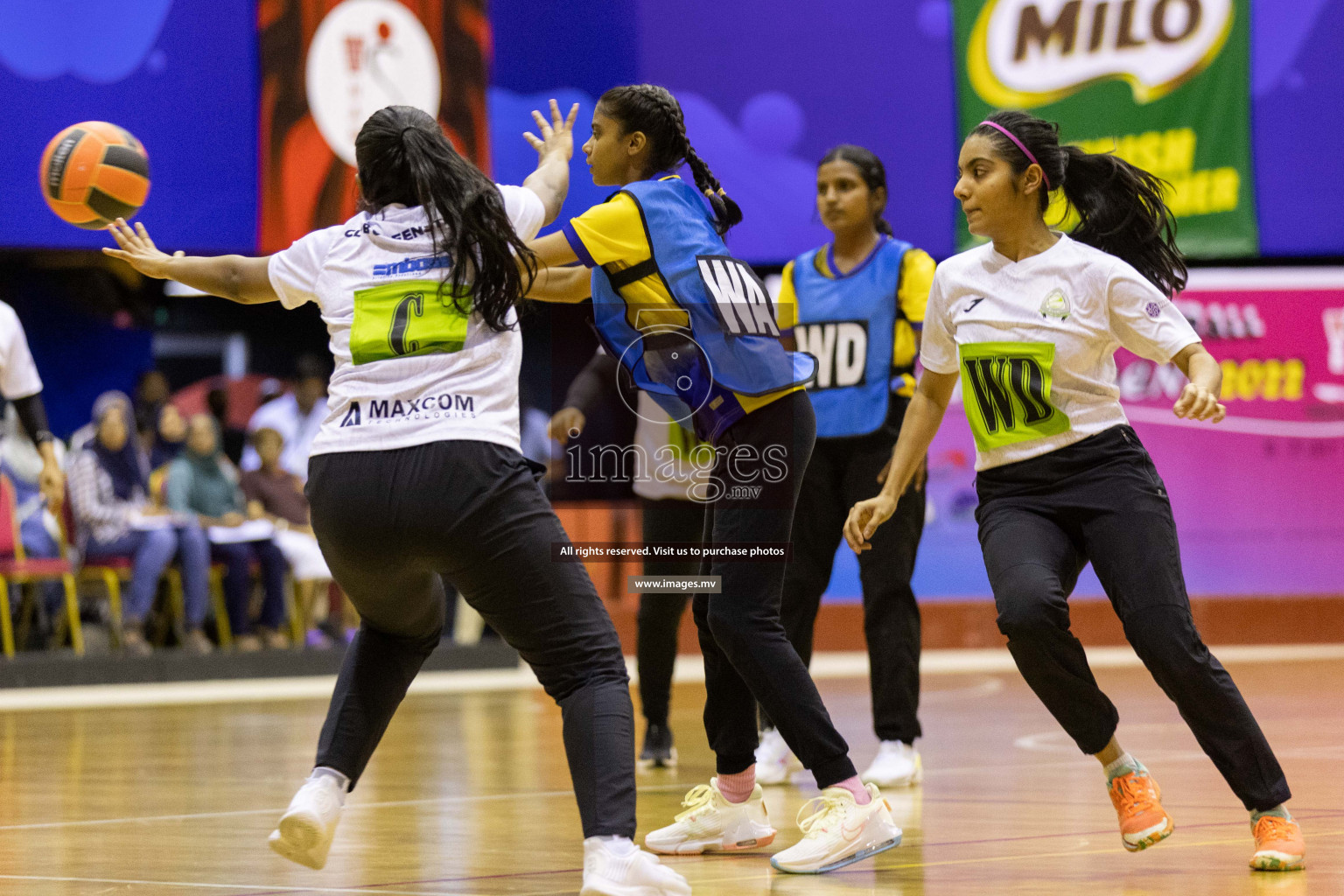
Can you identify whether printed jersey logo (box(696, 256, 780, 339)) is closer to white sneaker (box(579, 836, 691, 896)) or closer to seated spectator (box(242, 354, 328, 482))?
white sneaker (box(579, 836, 691, 896))

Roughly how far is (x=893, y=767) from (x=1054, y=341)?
2074mm

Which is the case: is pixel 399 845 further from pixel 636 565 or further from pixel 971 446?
pixel 971 446

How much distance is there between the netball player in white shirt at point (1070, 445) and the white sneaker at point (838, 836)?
21.9 inches

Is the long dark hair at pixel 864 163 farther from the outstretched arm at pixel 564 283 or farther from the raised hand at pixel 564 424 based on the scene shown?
the outstretched arm at pixel 564 283

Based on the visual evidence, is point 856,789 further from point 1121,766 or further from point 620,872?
point 620,872

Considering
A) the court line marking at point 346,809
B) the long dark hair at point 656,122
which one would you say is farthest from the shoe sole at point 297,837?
the long dark hair at point 656,122

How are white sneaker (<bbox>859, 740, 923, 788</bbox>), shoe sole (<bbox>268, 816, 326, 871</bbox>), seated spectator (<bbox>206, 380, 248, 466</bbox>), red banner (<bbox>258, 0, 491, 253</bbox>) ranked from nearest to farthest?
→ 1. shoe sole (<bbox>268, 816, 326, 871</bbox>)
2. white sneaker (<bbox>859, 740, 923, 788</bbox>)
3. red banner (<bbox>258, 0, 491, 253</bbox>)
4. seated spectator (<bbox>206, 380, 248, 466</bbox>)

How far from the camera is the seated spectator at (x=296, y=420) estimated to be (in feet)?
42.6

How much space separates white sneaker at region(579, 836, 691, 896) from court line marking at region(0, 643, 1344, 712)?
7199mm

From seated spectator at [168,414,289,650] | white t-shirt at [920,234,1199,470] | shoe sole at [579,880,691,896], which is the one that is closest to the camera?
shoe sole at [579,880,691,896]

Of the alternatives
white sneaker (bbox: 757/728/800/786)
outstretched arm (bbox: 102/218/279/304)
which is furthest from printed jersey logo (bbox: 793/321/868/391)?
outstretched arm (bbox: 102/218/279/304)

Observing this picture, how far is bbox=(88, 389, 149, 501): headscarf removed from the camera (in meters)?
11.6

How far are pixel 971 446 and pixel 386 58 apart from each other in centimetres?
558

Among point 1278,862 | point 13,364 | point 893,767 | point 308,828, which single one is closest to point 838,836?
point 1278,862
